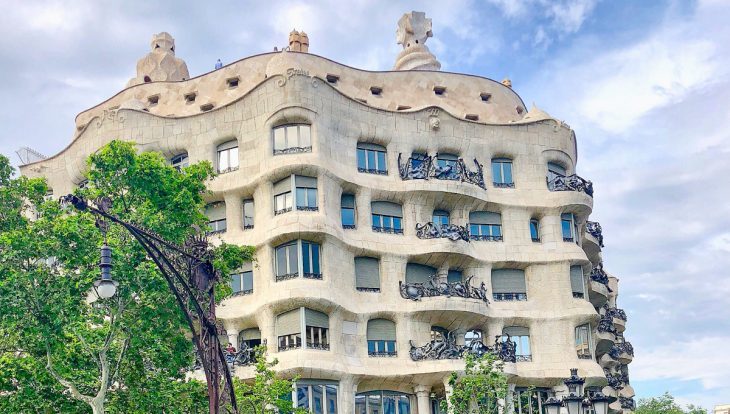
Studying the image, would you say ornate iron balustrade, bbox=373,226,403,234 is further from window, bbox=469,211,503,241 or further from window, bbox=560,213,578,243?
window, bbox=560,213,578,243

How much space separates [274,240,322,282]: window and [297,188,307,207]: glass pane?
4.63 feet

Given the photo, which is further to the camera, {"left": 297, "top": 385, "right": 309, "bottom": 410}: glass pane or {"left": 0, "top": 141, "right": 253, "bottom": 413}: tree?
{"left": 297, "top": 385, "right": 309, "bottom": 410}: glass pane

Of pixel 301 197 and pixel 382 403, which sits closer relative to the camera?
pixel 301 197

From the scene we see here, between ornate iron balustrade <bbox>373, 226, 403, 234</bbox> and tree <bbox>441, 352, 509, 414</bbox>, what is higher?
ornate iron balustrade <bbox>373, 226, 403, 234</bbox>

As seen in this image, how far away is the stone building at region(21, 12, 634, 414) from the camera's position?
3347cm

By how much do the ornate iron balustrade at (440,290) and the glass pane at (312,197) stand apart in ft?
15.4

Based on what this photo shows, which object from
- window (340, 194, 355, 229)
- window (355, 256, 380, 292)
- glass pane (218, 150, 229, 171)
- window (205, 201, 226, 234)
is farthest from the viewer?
glass pane (218, 150, 229, 171)

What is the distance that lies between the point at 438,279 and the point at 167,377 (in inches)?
552

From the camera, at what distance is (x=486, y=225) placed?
3847cm

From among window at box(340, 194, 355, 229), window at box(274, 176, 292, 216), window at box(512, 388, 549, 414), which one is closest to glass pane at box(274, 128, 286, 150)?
window at box(274, 176, 292, 216)

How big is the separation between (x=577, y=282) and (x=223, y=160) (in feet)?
50.5

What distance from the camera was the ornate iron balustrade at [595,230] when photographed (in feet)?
145

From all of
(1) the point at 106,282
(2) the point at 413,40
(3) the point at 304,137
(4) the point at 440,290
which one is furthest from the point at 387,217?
(1) the point at 106,282

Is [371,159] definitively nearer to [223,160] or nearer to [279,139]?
[279,139]
